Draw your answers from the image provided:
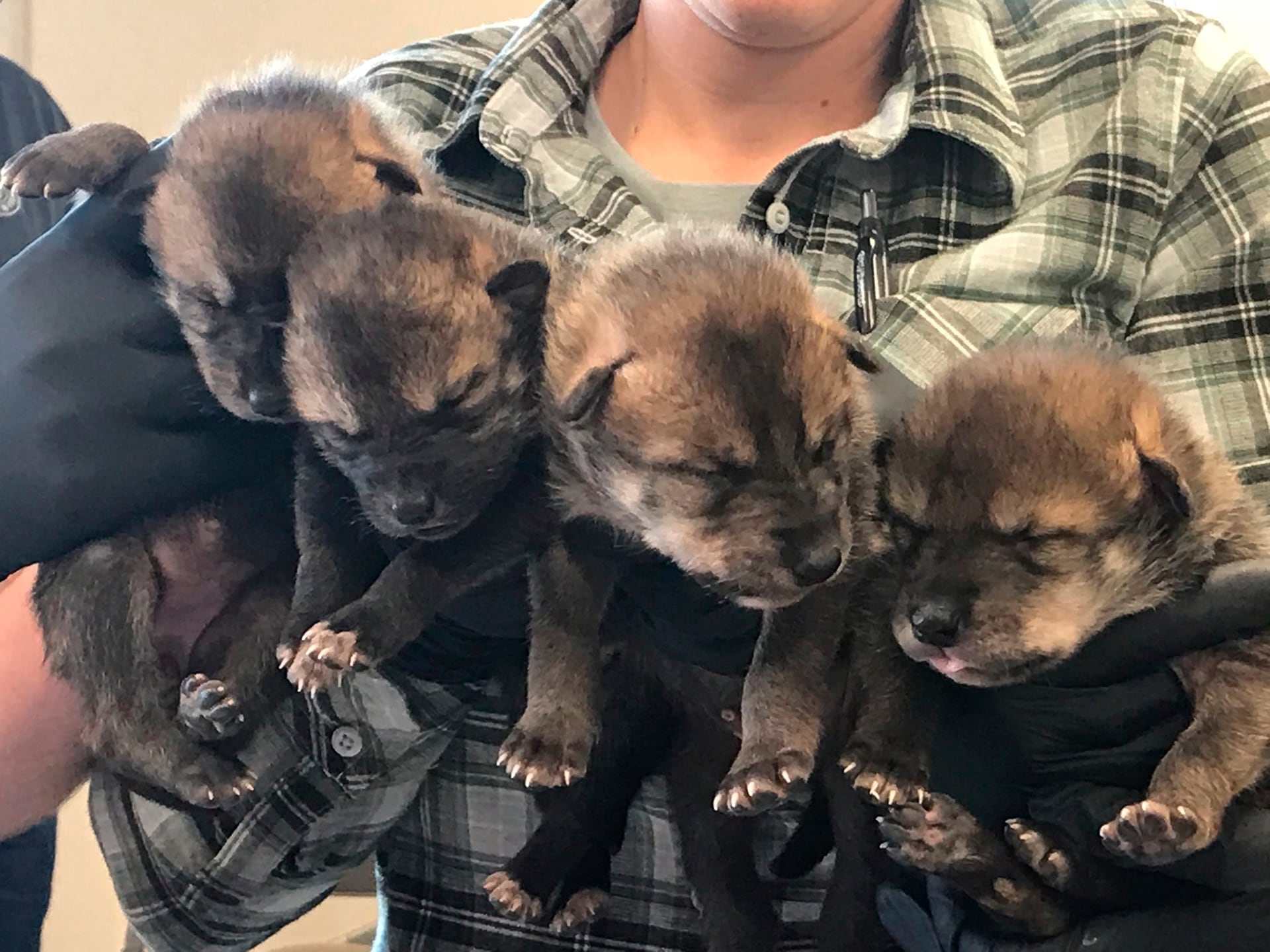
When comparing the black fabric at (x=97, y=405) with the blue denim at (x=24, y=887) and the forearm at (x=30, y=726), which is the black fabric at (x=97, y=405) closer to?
the forearm at (x=30, y=726)

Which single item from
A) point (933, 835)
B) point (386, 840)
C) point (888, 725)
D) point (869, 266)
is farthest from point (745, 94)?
point (386, 840)

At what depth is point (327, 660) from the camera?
107 cm

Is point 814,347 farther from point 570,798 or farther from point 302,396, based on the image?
point 570,798

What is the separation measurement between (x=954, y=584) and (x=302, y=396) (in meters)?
0.66

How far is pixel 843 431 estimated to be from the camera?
1103 mm

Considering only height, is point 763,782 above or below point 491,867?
above

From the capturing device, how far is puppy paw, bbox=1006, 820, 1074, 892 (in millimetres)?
1037

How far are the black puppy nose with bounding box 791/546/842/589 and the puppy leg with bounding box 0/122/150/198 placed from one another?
2.86 feet

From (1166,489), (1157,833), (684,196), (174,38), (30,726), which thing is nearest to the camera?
(1157,833)

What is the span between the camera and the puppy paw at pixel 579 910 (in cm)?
134

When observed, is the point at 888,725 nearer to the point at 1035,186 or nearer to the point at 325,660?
the point at 325,660

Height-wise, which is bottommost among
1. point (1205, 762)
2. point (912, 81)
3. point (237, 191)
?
point (1205, 762)

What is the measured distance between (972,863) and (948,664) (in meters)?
0.19

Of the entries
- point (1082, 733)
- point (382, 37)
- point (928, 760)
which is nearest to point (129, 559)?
point (928, 760)
